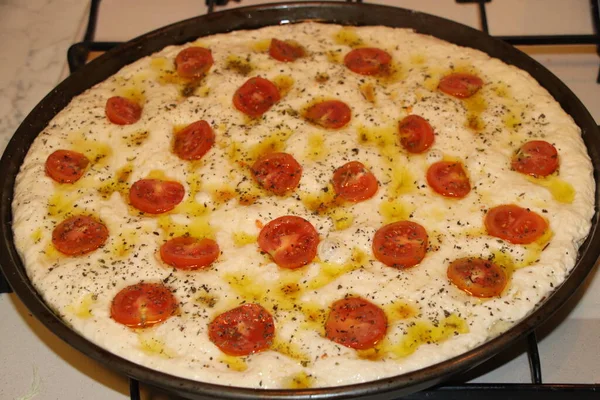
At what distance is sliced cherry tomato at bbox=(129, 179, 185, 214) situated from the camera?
302 centimetres

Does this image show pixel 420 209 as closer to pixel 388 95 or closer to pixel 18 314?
pixel 388 95

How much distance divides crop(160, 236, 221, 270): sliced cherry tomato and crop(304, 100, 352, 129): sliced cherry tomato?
2.66ft

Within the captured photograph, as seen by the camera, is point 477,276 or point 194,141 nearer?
point 477,276

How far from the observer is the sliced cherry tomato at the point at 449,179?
301cm

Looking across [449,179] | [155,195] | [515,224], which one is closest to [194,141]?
[155,195]

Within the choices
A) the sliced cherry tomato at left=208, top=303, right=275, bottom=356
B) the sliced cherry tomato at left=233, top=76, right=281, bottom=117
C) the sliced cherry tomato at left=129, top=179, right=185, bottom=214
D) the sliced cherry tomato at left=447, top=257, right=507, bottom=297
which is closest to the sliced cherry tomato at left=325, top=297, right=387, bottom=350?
the sliced cherry tomato at left=208, top=303, right=275, bottom=356

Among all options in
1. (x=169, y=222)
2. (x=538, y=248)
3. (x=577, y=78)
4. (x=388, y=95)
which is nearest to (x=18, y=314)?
(x=169, y=222)

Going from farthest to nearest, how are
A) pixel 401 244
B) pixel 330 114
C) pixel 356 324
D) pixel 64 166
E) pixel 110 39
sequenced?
pixel 110 39 → pixel 330 114 → pixel 64 166 → pixel 401 244 → pixel 356 324

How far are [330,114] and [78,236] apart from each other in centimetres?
122

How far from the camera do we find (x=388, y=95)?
136 inches

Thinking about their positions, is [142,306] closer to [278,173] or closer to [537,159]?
[278,173]

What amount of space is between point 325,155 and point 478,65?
955mm

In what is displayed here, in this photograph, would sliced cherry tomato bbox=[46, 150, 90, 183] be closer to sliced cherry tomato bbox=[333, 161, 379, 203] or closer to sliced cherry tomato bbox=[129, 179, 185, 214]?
sliced cherry tomato bbox=[129, 179, 185, 214]

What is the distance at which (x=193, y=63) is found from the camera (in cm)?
361
